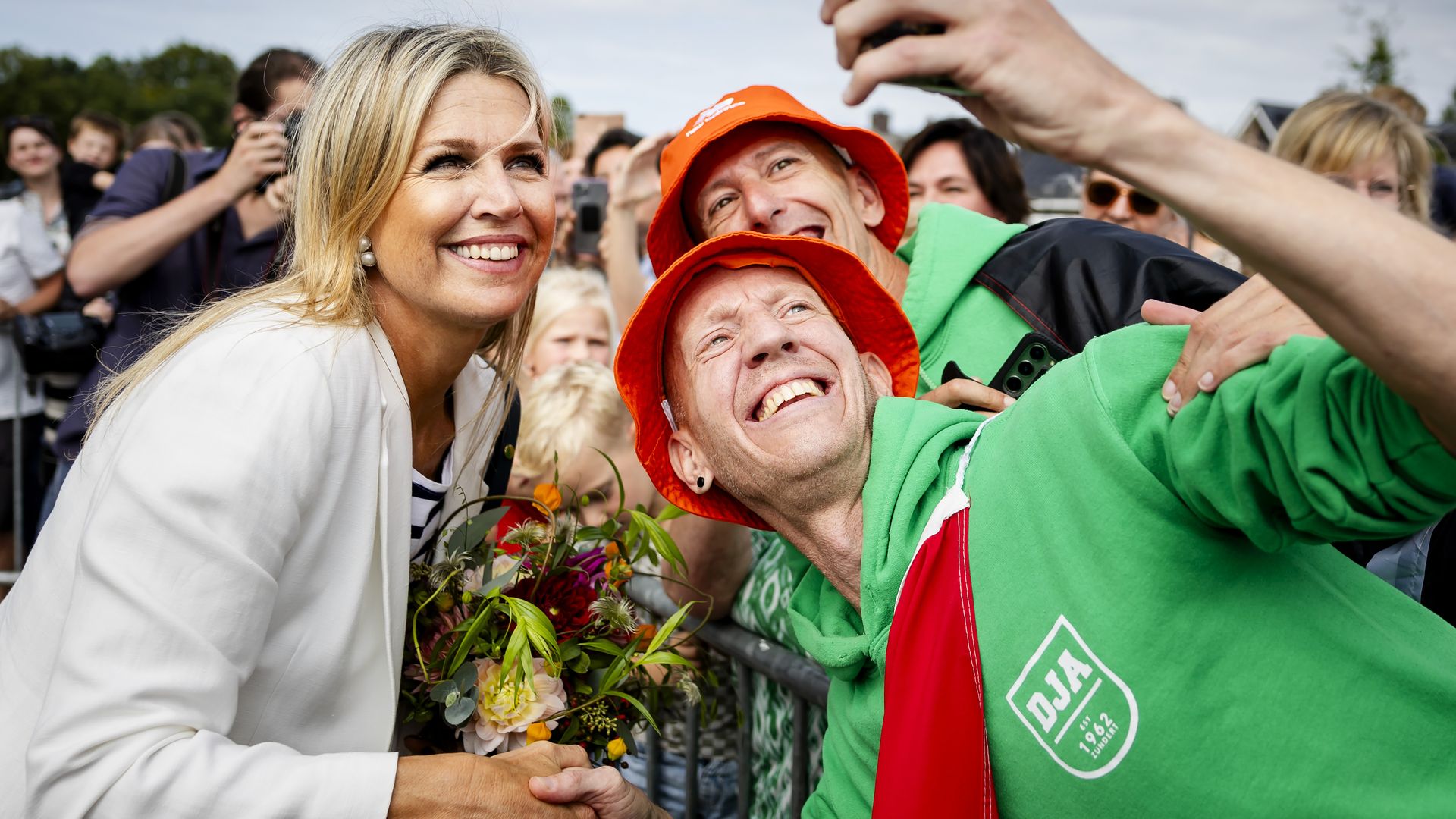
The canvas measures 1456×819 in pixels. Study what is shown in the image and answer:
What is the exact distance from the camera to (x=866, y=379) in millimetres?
2389

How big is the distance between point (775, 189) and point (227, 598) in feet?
5.57

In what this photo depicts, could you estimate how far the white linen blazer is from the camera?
5.82 ft

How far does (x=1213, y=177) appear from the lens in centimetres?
113

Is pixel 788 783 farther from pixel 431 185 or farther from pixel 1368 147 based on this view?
pixel 1368 147

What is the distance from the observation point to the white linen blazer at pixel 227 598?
1775 millimetres

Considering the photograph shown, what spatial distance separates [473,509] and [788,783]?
3.66ft

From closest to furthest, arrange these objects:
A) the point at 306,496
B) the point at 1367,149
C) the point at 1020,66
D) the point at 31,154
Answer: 1. the point at 1020,66
2. the point at 306,496
3. the point at 1367,149
4. the point at 31,154

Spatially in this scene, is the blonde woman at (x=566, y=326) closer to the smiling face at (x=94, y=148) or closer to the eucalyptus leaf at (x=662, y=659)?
the eucalyptus leaf at (x=662, y=659)

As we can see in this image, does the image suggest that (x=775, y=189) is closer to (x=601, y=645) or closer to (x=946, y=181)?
(x=601, y=645)

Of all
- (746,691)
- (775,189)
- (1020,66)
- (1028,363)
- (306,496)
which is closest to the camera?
(1020,66)

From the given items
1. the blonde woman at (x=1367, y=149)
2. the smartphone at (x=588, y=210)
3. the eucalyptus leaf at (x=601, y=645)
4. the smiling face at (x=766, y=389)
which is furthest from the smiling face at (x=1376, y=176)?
the smartphone at (x=588, y=210)

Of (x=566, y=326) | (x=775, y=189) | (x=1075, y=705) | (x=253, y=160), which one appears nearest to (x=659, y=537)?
(x=775, y=189)

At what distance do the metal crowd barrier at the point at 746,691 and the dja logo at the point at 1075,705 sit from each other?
1.04 metres

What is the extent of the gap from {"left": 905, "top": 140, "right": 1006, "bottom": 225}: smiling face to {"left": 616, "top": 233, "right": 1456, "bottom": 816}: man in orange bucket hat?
2753 mm
